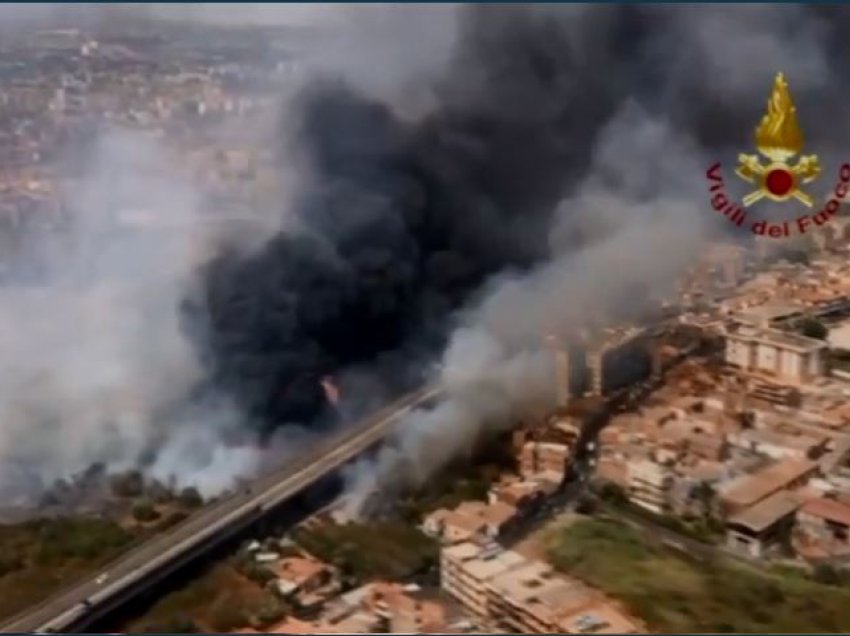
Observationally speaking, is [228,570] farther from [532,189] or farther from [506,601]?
[532,189]

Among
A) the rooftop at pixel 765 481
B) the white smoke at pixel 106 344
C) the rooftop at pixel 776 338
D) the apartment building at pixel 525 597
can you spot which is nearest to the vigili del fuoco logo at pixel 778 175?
the rooftop at pixel 776 338

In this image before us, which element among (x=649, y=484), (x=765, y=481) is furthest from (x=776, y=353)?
(x=649, y=484)

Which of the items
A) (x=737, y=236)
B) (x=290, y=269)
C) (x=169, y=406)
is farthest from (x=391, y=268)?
(x=737, y=236)

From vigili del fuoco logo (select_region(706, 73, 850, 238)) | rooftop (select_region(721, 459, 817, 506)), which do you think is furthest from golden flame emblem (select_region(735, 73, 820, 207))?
rooftop (select_region(721, 459, 817, 506))

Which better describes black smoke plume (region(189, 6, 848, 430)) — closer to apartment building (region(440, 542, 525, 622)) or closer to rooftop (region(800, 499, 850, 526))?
apartment building (region(440, 542, 525, 622))

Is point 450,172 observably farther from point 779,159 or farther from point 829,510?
point 829,510

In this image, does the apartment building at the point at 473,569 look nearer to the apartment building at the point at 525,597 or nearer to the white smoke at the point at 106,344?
the apartment building at the point at 525,597
